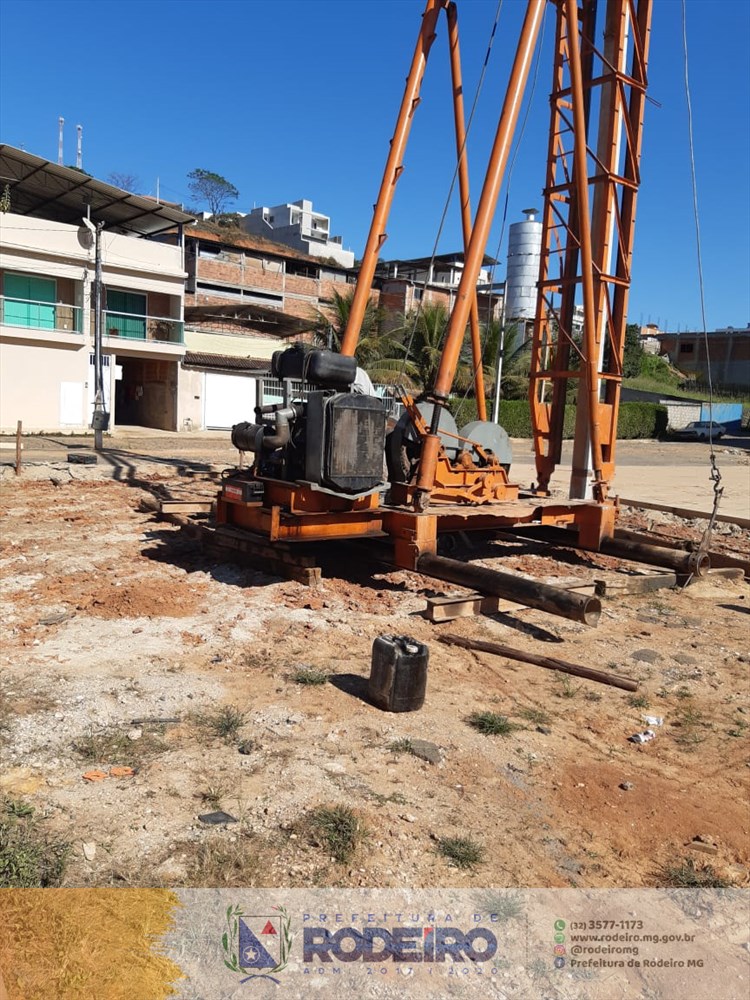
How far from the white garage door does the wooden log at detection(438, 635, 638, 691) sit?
28.9m

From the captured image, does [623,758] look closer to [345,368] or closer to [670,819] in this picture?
[670,819]

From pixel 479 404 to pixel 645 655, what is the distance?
5613 millimetres

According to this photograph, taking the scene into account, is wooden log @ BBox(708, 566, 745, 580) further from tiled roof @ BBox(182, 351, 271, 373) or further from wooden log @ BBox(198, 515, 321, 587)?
tiled roof @ BBox(182, 351, 271, 373)

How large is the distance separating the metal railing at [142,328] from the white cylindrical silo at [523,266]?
60.3ft

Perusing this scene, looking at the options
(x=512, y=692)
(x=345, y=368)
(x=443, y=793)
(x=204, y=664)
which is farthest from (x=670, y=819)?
(x=345, y=368)

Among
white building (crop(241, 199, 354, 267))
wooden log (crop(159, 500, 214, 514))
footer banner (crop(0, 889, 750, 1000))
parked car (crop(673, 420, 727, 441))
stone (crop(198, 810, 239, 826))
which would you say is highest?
white building (crop(241, 199, 354, 267))

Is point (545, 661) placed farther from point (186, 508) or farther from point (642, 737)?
point (186, 508)

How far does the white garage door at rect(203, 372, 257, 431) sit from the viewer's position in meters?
34.3

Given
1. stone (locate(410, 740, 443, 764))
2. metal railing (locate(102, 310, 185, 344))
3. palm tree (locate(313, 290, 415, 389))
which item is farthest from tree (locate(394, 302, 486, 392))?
stone (locate(410, 740, 443, 764))

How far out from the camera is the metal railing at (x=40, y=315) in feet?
93.2

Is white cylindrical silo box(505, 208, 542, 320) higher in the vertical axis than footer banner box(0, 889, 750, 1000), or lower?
higher

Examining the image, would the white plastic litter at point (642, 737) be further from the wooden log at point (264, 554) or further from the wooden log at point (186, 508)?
the wooden log at point (186, 508)

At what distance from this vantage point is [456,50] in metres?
10.6

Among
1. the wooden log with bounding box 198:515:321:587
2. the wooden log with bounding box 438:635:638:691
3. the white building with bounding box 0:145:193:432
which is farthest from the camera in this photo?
the white building with bounding box 0:145:193:432
